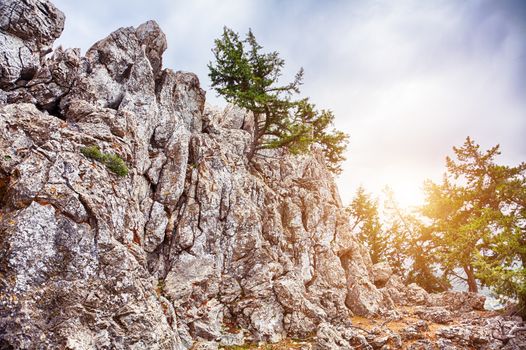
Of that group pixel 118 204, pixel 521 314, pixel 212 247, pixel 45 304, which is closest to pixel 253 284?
pixel 212 247

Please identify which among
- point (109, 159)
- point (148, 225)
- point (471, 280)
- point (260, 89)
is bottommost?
point (471, 280)

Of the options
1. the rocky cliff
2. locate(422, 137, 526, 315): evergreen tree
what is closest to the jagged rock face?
the rocky cliff

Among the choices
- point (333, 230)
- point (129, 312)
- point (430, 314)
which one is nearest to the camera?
point (129, 312)

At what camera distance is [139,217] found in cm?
1518

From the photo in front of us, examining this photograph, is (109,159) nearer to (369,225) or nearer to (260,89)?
(260,89)

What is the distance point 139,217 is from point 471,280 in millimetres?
31152

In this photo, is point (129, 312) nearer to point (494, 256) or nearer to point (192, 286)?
point (192, 286)

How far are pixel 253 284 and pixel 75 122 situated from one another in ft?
49.0

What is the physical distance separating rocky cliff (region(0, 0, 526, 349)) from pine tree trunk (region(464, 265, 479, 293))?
3.41 metres

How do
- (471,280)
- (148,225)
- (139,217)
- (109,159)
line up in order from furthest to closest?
(471,280), (148,225), (139,217), (109,159)

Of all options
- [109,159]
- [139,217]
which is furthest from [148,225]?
[109,159]

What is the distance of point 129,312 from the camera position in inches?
428

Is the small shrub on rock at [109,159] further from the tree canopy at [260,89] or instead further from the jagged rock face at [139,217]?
the tree canopy at [260,89]

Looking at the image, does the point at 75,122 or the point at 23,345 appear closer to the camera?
the point at 23,345
